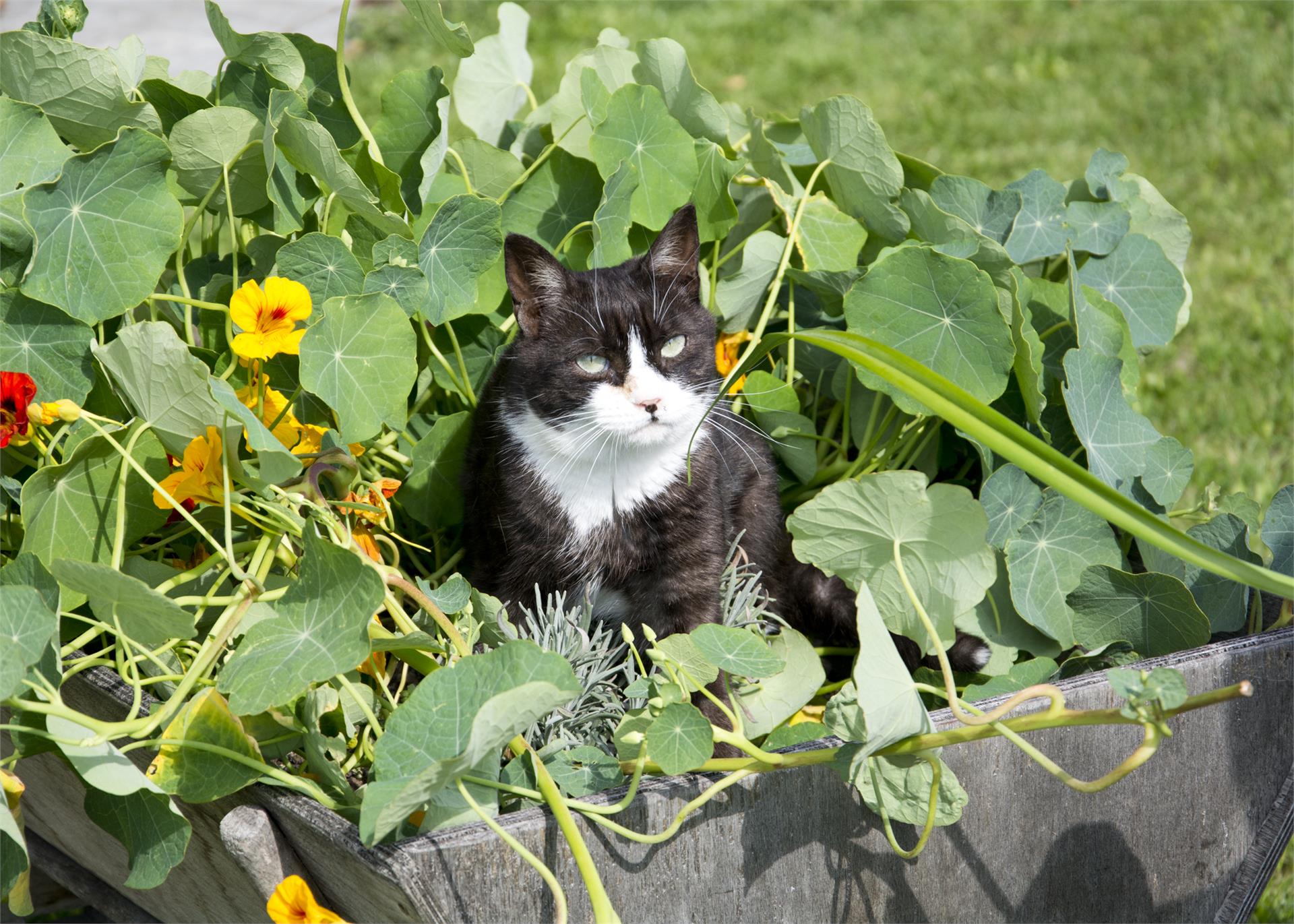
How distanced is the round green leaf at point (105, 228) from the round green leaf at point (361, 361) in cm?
22

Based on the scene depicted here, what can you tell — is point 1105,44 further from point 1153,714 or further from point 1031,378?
point 1153,714

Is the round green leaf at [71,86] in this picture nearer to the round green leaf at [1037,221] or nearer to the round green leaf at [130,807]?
the round green leaf at [130,807]

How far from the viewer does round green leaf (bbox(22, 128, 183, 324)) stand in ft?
4.17

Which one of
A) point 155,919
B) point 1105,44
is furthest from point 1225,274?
point 155,919

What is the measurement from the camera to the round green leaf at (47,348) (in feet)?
4.24

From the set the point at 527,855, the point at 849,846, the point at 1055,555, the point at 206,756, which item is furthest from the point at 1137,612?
the point at 206,756

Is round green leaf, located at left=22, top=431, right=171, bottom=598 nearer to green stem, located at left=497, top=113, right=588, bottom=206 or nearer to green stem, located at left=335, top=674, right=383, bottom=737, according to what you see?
green stem, located at left=335, top=674, right=383, bottom=737

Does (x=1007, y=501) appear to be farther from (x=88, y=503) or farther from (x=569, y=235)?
(x=88, y=503)

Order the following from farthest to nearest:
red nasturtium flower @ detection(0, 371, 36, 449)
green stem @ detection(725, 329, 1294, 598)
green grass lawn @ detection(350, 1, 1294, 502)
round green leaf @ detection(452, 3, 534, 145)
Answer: green grass lawn @ detection(350, 1, 1294, 502) < round green leaf @ detection(452, 3, 534, 145) < red nasturtium flower @ detection(0, 371, 36, 449) < green stem @ detection(725, 329, 1294, 598)

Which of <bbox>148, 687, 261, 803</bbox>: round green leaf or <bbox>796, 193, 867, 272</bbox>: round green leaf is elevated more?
<bbox>796, 193, 867, 272</bbox>: round green leaf

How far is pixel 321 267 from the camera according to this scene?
136cm

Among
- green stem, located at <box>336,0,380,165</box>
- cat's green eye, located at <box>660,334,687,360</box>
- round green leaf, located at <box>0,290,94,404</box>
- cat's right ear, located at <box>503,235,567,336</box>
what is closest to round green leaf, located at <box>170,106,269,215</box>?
green stem, located at <box>336,0,380,165</box>

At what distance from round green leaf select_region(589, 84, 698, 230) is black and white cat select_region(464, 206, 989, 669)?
0.22 meters

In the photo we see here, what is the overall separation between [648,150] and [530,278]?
0.35 metres
